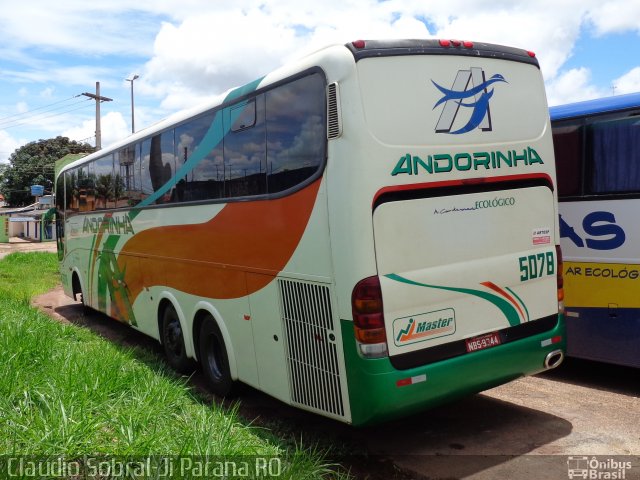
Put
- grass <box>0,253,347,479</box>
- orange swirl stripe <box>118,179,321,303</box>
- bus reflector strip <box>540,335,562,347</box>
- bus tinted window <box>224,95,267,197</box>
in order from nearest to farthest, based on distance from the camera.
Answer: grass <box>0,253,347,479</box>, orange swirl stripe <box>118,179,321,303</box>, bus reflector strip <box>540,335,562,347</box>, bus tinted window <box>224,95,267,197</box>

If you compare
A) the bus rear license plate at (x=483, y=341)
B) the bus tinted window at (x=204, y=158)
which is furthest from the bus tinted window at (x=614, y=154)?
the bus tinted window at (x=204, y=158)

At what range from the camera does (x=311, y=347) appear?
5.09 metres

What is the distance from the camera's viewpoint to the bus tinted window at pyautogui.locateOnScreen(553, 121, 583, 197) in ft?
23.4

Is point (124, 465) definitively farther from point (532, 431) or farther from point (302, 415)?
point (532, 431)

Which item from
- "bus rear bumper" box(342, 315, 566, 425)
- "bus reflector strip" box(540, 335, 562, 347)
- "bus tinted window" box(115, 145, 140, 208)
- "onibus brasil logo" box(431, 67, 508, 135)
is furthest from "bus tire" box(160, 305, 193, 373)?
"onibus brasil logo" box(431, 67, 508, 135)

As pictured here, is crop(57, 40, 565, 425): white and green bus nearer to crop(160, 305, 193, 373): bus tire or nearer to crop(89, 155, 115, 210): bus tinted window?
crop(160, 305, 193, 373): bus tire

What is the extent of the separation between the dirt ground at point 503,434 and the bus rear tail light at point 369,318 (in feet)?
3.50

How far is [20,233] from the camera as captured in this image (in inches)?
1965

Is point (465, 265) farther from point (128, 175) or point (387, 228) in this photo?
point (128, 175)

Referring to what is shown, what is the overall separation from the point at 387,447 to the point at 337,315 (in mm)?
1483

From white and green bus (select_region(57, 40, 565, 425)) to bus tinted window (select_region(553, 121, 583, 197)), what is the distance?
171cm

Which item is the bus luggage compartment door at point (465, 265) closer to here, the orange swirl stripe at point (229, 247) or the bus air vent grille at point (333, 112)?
the bus air vent grille at point (333, 112)

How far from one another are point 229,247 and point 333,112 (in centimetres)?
212

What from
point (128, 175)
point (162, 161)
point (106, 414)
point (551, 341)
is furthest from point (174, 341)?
point (551, 341)
